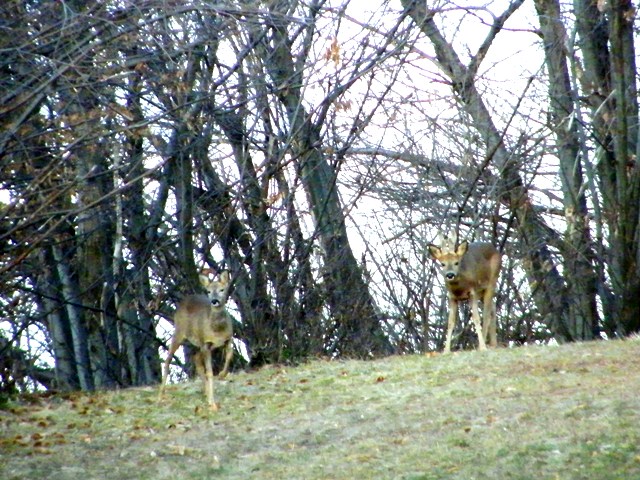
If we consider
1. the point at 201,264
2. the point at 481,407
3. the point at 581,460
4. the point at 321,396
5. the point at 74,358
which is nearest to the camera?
the point at 581,460

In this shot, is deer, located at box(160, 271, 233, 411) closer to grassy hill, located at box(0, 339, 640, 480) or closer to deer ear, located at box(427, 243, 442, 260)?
grassy hill, located at box(0, 339, 640, 480)

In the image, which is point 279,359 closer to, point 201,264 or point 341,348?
point 341,348

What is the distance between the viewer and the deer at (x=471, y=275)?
15.5m

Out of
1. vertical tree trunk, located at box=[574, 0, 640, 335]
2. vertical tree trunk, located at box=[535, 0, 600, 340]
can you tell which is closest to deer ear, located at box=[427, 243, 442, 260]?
vertical tree trunk, located at box=[574, 0, 640, 335]

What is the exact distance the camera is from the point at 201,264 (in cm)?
1886

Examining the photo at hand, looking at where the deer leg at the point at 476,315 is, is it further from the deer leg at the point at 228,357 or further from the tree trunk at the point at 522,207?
the tree trunk at the point at 522,207

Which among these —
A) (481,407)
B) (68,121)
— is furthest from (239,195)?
(481,407)

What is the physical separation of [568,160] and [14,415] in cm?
1101

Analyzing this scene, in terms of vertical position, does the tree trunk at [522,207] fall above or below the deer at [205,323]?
above

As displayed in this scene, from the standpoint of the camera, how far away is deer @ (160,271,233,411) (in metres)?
13.9

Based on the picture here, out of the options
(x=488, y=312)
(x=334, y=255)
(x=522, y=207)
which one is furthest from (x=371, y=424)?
(x=522, y=207)

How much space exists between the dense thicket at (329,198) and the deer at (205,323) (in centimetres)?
179

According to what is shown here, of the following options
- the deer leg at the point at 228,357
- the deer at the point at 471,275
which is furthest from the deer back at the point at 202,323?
the deer at the point at 471,275

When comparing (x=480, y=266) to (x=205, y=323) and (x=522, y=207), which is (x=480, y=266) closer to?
(x=205, y=323)
